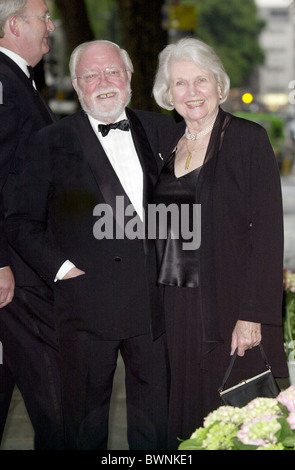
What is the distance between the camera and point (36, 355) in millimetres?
4328

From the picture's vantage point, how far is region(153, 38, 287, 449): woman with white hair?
159 inches

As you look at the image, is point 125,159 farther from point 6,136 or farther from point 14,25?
point 14,25

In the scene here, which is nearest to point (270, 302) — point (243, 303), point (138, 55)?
point (243, 303)

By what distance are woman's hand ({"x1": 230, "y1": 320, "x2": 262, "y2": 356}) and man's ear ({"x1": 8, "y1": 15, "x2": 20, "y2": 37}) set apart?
5.67 feet

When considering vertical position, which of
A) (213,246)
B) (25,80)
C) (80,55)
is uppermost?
(80,55)

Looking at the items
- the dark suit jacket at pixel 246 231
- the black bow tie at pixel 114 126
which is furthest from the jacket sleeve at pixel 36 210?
the dark suit jacket at pixel 246 231

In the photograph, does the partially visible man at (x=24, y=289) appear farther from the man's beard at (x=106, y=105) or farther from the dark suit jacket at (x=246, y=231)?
the dark suit jacket at (x=246, y=231)

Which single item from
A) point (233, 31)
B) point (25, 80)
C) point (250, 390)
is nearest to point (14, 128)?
point (25, 80)

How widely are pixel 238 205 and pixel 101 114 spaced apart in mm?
766

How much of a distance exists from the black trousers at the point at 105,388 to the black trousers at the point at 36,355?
5 cm

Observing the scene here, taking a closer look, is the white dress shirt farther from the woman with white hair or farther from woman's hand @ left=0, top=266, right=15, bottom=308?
woman's hand @ left=0, top=266, right=15, bottom=308

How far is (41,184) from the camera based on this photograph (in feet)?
13.8

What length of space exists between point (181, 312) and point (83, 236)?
569 millimetres

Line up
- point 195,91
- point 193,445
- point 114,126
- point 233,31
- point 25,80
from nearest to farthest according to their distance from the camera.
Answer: point 193,445, point 195,91, point 114,126, point 25,80, point 233,31
